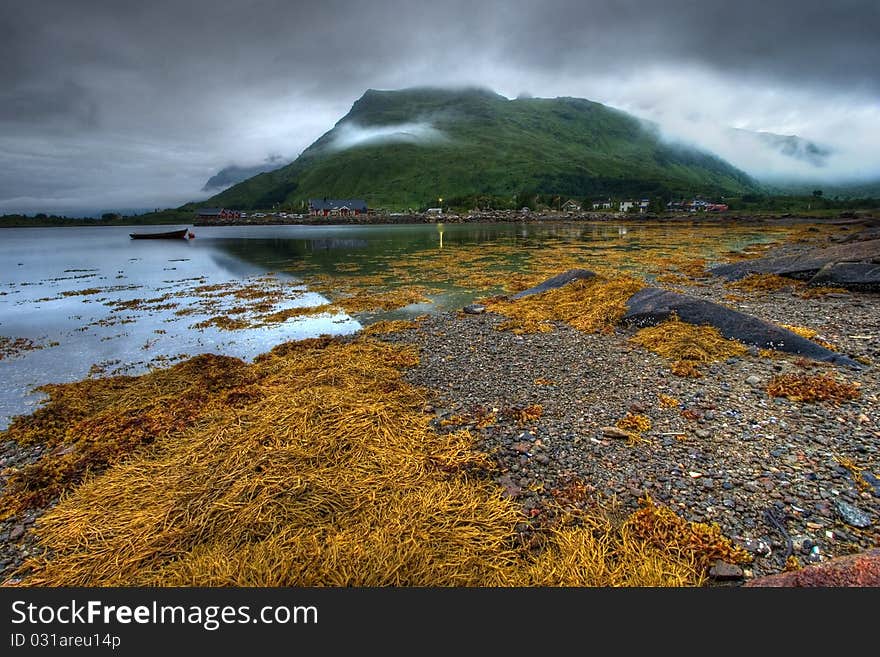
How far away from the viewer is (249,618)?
11.0 ft

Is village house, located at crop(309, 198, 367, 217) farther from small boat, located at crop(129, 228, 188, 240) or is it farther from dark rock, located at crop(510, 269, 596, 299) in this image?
dark rock, located at crop(510, 269, 596, 299)

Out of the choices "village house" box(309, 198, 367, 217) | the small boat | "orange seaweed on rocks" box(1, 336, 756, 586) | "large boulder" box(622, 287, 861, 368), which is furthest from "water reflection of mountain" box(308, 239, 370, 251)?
"village house" box(309, 198, 367, 217)

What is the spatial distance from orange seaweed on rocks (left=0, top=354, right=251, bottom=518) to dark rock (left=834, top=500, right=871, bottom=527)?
9.77 m

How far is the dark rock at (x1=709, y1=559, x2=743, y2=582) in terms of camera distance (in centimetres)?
388

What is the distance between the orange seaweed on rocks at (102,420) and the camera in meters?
5.86

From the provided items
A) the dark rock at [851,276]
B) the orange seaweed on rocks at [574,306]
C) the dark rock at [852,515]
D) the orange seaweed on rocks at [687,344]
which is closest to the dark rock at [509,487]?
the dark rock at [852,515]

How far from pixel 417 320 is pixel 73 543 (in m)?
12.2

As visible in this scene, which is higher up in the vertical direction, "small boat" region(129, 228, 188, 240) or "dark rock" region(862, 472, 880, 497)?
"small boat" region(129, 228, 188, 240)

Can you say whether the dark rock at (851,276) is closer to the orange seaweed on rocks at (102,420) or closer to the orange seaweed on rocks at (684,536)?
the orange seaweed on rocks at (684,536)

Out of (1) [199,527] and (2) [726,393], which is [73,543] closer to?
(1) [199,527]

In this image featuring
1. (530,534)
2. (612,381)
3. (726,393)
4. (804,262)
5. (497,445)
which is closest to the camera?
(530,534)

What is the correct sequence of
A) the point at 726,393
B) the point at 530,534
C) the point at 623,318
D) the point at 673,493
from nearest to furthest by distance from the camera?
the point at 530,534, the point at 673,493, the point at 726,393, the point at 623,318

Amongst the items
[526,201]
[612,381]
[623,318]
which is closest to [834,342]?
[623,318]

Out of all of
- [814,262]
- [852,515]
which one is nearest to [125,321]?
[852,515]
